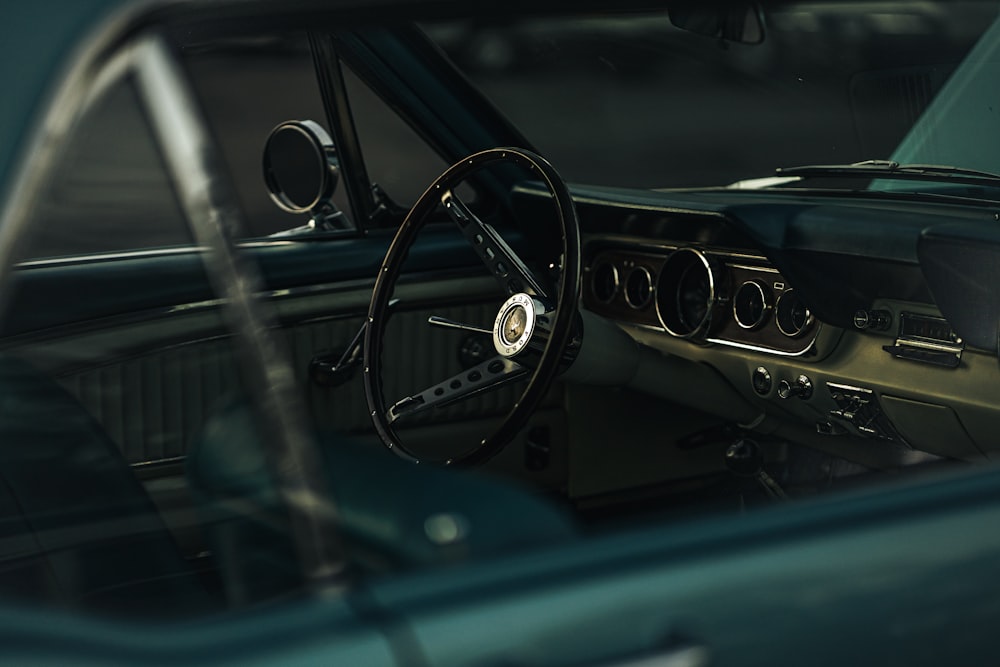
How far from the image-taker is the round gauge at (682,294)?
2977 millimetres

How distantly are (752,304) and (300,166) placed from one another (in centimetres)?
Answer: 113

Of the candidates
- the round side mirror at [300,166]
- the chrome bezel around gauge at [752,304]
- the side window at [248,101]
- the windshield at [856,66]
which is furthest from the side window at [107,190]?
the side window at [248,101]

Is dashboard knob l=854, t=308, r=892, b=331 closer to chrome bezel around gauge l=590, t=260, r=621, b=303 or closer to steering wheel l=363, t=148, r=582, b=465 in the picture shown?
steering wheel l=363, t=148, r=582, b=465

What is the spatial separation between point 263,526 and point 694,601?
1.41 ft

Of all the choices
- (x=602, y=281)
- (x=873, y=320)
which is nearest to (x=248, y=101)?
(x=602, y=281)

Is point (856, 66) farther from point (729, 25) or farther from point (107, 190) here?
point (107, 190)

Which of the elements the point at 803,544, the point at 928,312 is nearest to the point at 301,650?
the point at 803,544

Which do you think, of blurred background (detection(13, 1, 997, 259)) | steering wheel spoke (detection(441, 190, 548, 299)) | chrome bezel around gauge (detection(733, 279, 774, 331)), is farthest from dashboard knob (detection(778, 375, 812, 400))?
steering wheel spoke (detection(441, 190, 548, 299))

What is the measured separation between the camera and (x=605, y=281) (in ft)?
10.6

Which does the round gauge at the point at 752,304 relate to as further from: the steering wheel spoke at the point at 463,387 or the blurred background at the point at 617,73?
the steering wheel spoke at the point at 463,387

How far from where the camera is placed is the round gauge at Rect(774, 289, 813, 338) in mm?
2730

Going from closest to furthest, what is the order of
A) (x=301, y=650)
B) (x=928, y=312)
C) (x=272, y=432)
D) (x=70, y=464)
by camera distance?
1. (x=301, y=650)
2. (x=272, y=432)
3. (x=70, y=464)
4. (x=928, y=312)

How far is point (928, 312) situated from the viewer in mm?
2457

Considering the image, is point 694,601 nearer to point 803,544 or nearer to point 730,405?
point 803,544
